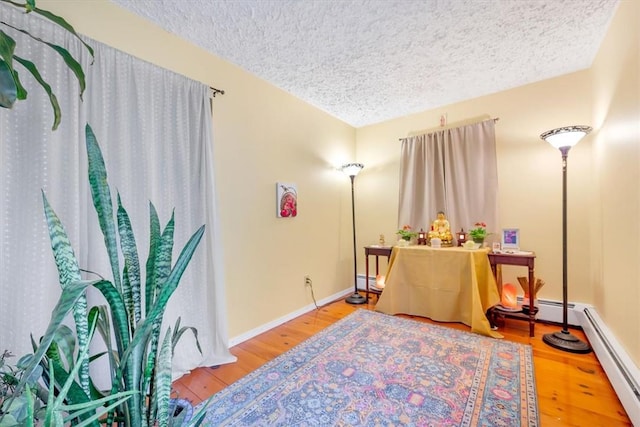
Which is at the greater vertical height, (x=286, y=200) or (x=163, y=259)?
(x=286, y=200)

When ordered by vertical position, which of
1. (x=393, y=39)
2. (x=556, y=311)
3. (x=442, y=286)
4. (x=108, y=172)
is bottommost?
(x=556, y=311)

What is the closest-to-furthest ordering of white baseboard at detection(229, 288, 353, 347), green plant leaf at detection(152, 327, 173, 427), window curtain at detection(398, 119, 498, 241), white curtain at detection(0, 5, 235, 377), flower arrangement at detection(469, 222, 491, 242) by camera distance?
1. green plant leaf at detection(152, 327, 173, 427)
2. white curtain at detection(0, 5, 235, 377)
3. white baseboard at detection(229, 288, 353, 347)
4. flower arrangement at detection(469, 222, 491, 242)
5. window curtain at detection(398, 119, 498, 241)

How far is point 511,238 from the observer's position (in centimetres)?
266

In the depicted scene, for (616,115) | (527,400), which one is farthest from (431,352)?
(616,115)

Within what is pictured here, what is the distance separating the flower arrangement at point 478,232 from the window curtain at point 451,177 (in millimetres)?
108

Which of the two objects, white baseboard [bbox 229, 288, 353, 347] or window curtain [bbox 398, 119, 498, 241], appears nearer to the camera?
white baseboard [bbox 229, 288, 353, 347]

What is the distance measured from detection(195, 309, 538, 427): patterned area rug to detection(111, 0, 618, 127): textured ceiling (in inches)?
91.7

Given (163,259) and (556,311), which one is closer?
(163,259)

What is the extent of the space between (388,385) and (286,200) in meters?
1.77

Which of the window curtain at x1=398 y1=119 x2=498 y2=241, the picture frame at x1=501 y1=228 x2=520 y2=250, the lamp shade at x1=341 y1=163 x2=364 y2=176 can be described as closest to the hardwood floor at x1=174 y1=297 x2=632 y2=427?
the picture frame at x1=501 y1=228 x2=520 y2=250

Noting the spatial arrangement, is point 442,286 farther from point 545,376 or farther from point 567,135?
point 567,135

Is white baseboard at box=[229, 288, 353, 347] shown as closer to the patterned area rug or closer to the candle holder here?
the patterned area rug

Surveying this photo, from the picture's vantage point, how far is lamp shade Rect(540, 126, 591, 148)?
2129 millimetres

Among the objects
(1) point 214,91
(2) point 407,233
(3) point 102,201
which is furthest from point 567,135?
(3) point 102,201
